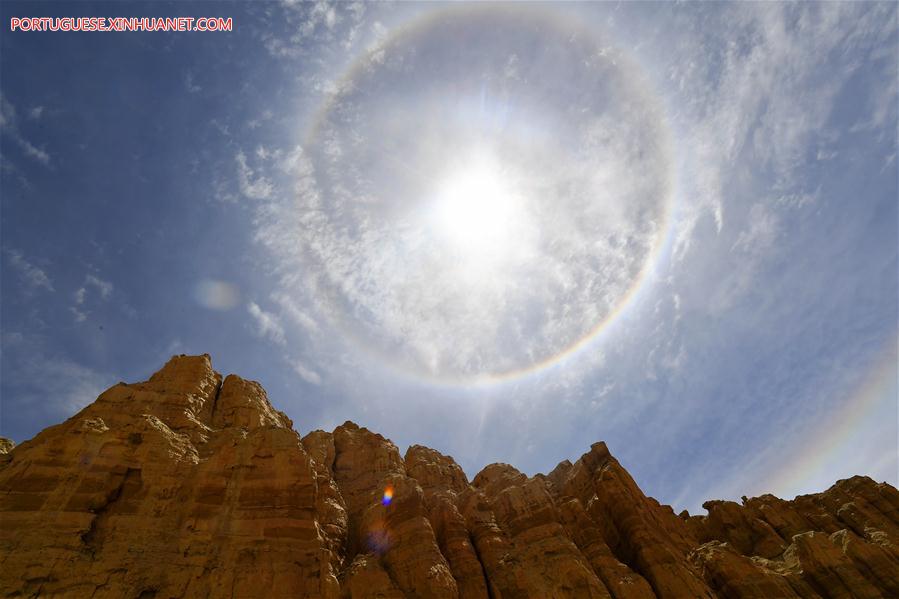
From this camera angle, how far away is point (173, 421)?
142 feet

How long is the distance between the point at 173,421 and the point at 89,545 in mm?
14444

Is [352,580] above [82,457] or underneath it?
underneath

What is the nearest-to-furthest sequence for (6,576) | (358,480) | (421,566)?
(6,576)
(421,566)
(358,480)

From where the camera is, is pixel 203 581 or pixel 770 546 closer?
pixel 203 581

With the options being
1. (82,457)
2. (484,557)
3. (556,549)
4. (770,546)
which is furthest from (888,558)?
(82,457)

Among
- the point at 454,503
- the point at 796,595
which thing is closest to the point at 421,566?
the point at 454,503

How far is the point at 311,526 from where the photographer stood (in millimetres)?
35969

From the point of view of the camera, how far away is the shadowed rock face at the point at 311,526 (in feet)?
100

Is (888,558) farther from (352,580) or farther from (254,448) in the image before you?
(254,448)

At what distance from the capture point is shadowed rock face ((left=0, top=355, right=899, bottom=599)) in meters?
30.6

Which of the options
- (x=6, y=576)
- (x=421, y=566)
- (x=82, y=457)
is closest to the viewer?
(x=6, y=576)

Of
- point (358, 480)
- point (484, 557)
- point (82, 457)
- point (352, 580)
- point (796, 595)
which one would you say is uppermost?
point (358, 480)

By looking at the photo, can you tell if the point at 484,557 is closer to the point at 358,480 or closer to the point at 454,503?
the point at 454,503

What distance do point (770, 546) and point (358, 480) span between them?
5202 centimetres
